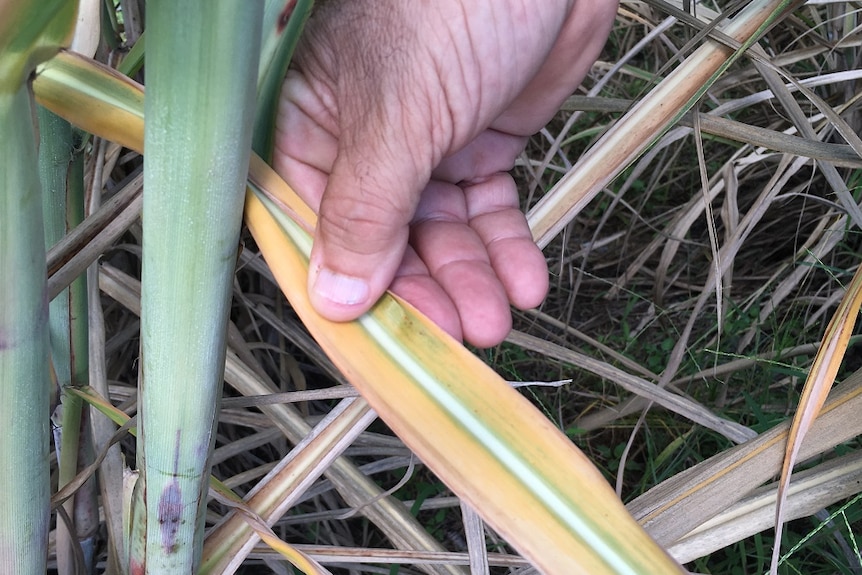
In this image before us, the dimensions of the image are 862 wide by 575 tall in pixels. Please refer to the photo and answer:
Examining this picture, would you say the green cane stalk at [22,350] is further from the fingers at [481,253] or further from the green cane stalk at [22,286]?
the fingers at [481,253]

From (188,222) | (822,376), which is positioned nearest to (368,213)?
(188,222)

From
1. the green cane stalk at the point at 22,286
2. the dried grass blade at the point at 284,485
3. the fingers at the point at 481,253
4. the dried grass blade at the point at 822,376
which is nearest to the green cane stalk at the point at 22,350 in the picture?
the green cane stalk at the point at 22,286

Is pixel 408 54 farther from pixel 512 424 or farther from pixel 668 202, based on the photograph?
pixel 668 202

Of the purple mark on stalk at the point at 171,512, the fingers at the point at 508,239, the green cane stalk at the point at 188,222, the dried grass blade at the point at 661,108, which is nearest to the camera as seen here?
the green cane stalk at the point at 188,222

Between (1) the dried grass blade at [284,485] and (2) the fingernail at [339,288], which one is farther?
(1) the dried grass blade at [284,485]

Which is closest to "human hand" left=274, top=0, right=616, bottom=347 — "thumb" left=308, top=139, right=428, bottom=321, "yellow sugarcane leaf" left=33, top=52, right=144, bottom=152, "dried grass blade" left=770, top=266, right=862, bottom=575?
"thumb" left=308, top=139, right=428, bottom=321

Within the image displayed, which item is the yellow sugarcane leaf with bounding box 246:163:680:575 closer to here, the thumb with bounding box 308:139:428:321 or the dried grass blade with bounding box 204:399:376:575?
the thumb with bounding box 308:139:428:321

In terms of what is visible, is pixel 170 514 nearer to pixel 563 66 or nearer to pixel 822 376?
pixel 822 376
